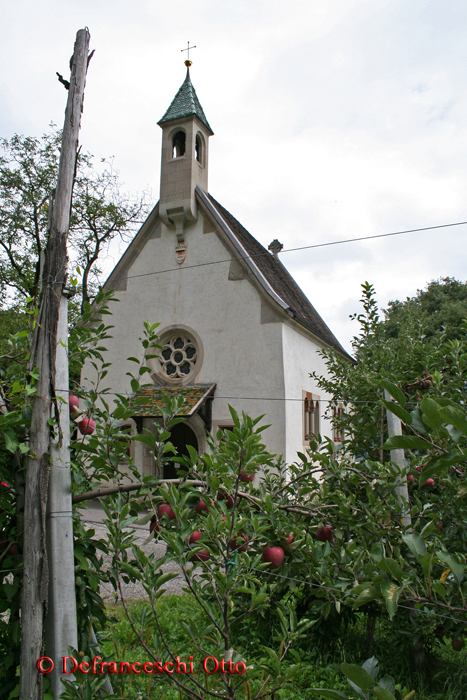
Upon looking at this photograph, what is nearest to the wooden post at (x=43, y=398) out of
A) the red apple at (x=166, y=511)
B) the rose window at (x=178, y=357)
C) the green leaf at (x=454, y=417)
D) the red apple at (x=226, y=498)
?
the red apple at (x=166, y=511)

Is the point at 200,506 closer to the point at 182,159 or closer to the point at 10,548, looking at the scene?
the point at 10,548

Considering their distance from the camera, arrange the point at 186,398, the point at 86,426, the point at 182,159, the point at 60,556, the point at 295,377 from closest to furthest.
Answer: the point at 60,556
the point at 86,426
the point at 186,398
the point at 295,377
the point at 182,159

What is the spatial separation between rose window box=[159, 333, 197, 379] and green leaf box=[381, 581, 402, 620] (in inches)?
410

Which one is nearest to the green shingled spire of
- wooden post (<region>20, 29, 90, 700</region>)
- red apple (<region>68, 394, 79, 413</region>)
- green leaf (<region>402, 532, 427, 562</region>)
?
wooden post (<region>20, 29, 90, 700</region>)

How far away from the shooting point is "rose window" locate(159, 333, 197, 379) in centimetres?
1177

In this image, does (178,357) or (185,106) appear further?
(185,106)

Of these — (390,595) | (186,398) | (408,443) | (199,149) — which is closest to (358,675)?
(390,595)

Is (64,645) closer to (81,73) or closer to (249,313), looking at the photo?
(81,73)

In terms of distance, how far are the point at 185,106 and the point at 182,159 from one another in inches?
65.7

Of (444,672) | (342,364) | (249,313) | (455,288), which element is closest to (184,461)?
(444,672)

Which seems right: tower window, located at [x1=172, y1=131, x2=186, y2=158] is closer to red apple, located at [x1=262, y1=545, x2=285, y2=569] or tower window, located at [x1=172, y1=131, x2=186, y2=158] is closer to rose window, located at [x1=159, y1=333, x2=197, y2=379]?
rose window, located at [x1=159, y1=333, x2=197, y2=379]

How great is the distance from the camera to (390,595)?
4.12ft

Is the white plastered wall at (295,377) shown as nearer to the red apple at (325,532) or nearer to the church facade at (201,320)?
the church facade at (201,320)

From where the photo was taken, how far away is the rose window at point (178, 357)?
11766 millimetres
